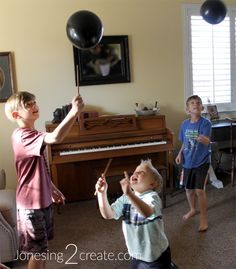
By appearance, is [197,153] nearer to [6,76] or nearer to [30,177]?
[30,177]

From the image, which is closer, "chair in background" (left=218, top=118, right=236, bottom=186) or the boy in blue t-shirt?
the boy in blue t-shirt

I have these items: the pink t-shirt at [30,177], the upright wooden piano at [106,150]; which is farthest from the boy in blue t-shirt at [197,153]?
the pink t-shirt at [30,177]

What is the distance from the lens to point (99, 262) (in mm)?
2510

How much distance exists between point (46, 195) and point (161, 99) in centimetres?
266

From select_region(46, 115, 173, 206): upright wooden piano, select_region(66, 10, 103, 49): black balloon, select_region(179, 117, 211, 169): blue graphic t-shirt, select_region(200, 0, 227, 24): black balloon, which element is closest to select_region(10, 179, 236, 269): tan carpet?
select_region(46, 115, 173, 206): upright wooden piano

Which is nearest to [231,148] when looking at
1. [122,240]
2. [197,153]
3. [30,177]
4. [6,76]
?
[197,153]

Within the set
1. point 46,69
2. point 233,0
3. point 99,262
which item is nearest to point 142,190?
point 99,262

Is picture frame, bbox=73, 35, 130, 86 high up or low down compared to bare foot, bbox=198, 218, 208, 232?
up

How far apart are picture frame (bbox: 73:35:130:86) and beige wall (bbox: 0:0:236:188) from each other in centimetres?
8

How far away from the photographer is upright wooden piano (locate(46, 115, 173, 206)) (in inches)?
136

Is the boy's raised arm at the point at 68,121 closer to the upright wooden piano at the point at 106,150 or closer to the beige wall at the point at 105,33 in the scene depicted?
the upright wooden piano at the point at 106,150

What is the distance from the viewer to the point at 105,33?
395 centimetres

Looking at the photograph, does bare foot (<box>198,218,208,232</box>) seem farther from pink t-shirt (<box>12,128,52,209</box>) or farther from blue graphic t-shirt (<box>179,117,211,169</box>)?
pink t-shirt (<box>12,128,52,209</box>)

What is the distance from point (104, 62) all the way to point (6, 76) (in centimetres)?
114
